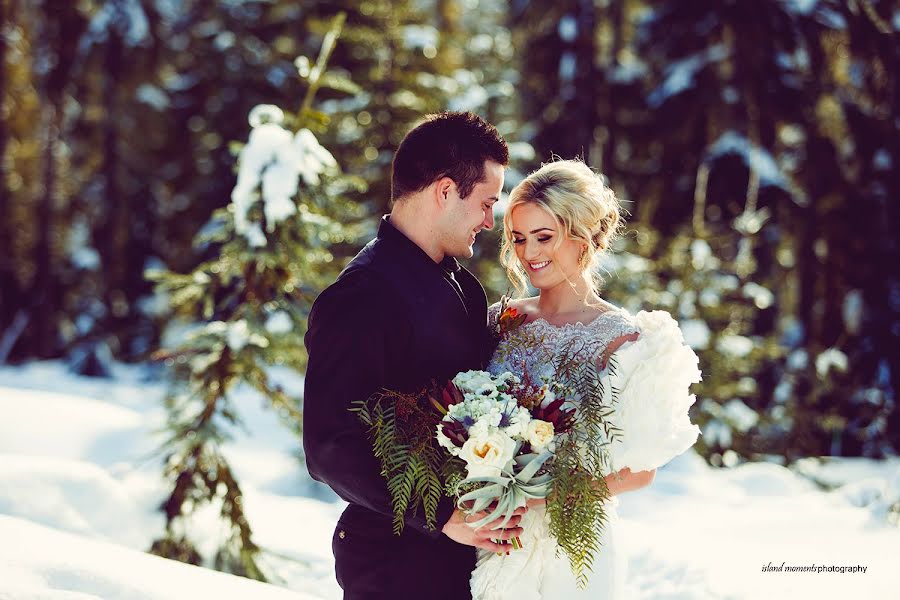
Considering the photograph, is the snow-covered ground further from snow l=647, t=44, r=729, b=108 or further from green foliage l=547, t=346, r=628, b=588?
snow l=647, t=44, r=729, b=108

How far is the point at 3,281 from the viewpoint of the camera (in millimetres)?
17797

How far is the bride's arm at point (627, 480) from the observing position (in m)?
2.85

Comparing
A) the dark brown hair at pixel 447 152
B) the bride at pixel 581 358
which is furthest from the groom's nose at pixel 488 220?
the bride at pixel 581 358

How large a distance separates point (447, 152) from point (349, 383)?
3.05 ft

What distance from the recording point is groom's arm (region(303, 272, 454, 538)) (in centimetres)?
249

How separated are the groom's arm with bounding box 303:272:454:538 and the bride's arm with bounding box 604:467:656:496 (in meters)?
0.65

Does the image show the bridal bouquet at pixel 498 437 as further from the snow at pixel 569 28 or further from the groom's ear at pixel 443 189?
the snow at pixel 569 28

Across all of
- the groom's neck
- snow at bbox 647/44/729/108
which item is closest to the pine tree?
the groom's neck

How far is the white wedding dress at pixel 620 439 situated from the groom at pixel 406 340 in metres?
0.21

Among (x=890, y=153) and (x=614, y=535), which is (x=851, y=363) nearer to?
(x=890, y=153)

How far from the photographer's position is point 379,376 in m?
2.58

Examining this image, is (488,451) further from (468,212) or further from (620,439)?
(468,212)

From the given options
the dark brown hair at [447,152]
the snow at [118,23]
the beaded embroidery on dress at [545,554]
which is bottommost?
the beaded embroidery on dress at [545,554]

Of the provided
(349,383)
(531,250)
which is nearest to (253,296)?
(531,250)
